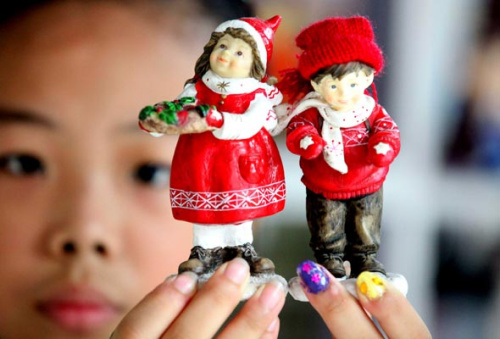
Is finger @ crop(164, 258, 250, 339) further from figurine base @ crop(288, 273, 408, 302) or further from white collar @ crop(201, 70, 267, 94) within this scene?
white collar @ crop(201, 70, 267, 94)

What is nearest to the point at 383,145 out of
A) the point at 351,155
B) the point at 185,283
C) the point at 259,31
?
the point at 351,155

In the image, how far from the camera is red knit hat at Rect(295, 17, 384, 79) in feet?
2.96

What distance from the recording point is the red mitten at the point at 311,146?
0.91 metres

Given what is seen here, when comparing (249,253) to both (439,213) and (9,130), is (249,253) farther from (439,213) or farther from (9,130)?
(439,213)

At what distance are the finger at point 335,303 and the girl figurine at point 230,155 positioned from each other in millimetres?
80

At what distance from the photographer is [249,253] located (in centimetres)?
97

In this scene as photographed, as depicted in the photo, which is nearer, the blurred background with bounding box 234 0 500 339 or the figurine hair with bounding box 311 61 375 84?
the figurine hair with bounding box 311 61 375 84

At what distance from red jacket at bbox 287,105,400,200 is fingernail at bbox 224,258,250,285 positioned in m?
0.17

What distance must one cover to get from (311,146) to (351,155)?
73mm

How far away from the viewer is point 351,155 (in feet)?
3.08

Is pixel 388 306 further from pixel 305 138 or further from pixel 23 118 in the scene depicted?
pixel 23 118

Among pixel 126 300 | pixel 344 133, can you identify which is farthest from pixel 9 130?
pixel 344 133

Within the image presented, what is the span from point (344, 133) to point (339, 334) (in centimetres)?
32

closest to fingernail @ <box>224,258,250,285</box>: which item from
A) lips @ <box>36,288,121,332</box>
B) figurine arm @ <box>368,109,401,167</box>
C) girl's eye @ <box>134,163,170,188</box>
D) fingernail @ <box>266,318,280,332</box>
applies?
fingernail @ <box>266,318,280,332</box>
